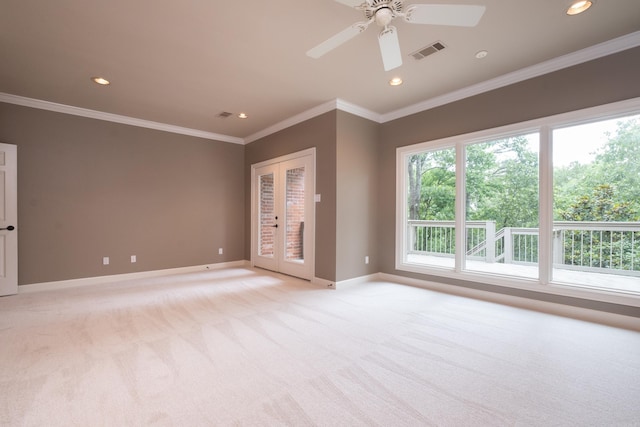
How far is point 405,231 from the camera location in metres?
4.69

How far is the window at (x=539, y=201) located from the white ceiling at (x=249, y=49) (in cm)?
85

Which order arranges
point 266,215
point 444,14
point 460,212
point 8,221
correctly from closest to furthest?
point 444,14 → point 8,221 → point 460,212 → point 266,215

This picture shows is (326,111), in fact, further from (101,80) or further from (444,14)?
(101,80)

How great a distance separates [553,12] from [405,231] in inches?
122

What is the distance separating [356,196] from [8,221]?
4.95 meters

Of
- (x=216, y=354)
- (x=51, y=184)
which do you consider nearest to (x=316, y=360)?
(x=216, y=354)

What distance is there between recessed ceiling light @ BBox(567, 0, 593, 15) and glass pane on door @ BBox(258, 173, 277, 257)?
4.56 metres

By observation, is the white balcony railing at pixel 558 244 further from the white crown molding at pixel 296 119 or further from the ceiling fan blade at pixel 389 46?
the ceiling fan blade at pixel 389 46

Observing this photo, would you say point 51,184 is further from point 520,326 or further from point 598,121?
point 598,121

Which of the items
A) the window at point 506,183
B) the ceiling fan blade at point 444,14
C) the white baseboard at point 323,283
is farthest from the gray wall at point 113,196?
the ceiling fan blade at point 444,14

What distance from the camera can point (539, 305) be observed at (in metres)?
3.37

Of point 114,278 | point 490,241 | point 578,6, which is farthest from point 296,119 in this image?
point 490,241

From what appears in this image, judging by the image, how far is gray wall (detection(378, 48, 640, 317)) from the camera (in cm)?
290

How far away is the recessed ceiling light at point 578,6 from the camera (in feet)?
7.50
